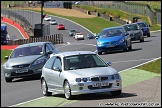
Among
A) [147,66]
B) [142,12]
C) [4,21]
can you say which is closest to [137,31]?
[147,66]

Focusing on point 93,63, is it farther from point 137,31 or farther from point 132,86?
point 137,31

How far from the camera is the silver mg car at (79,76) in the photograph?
14109 millimetres

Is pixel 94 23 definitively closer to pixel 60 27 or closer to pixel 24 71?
pixel 60 27

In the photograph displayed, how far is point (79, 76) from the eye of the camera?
14.2 meters

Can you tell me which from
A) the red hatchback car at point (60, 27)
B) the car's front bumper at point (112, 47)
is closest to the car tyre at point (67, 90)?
the car's front bumper at point (112, 47)

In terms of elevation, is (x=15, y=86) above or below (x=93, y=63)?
below

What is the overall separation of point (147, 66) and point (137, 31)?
17.7m

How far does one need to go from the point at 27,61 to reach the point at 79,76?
8.06 m

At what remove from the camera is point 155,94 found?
48.5ft

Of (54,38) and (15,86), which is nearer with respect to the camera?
(15,86)

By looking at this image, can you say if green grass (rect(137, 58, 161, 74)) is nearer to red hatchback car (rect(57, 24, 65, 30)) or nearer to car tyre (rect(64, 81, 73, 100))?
car tyre (rect(64, 81, 73, 100))

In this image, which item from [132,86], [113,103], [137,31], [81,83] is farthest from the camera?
[137,31]

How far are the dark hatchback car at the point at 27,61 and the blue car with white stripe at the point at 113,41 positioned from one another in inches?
361

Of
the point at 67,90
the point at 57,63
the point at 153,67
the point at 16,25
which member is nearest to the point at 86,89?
the point at 67,90
